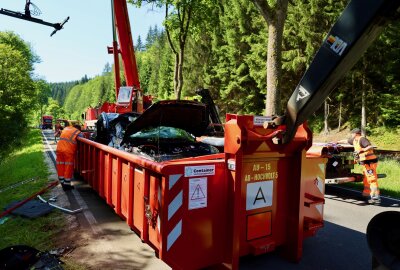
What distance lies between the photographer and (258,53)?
951 inches

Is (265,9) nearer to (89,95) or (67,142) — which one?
(67,142)

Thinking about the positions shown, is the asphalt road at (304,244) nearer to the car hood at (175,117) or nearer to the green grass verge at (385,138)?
the car hood at (175,117)

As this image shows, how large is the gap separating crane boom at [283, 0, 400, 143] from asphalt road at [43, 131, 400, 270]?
2140mm

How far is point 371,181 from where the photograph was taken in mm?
7141

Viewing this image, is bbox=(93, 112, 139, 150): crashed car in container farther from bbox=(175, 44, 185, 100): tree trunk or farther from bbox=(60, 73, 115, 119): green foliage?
bbox=(60, 73, 115, 119): green foliage

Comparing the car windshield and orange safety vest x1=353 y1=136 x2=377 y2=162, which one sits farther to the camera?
orange safety vest x1=353 y1=136 x2=377 y2=162

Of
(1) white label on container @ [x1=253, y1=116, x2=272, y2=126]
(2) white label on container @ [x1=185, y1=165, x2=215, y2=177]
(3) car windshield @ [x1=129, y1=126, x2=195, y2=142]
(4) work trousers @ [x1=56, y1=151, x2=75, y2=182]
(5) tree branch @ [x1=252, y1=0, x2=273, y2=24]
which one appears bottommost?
(4) work trousers @ [x1=56, y1=151, x2=75, y2=182]

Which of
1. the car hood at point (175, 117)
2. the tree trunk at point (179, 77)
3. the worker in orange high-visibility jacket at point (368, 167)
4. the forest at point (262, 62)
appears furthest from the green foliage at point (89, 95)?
the worker in orange high-visibility jacket at point (368, 167)

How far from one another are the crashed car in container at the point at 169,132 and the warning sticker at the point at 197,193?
1.84 meters

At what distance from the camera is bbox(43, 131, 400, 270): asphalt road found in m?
3.99

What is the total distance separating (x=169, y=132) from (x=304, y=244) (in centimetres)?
291

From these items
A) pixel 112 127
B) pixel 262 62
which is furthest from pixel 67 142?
pixel 262 62

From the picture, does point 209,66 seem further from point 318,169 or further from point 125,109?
point 318,169

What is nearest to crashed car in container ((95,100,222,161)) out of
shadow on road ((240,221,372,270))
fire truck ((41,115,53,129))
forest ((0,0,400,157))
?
shadow on road ((240,221,372,270))
